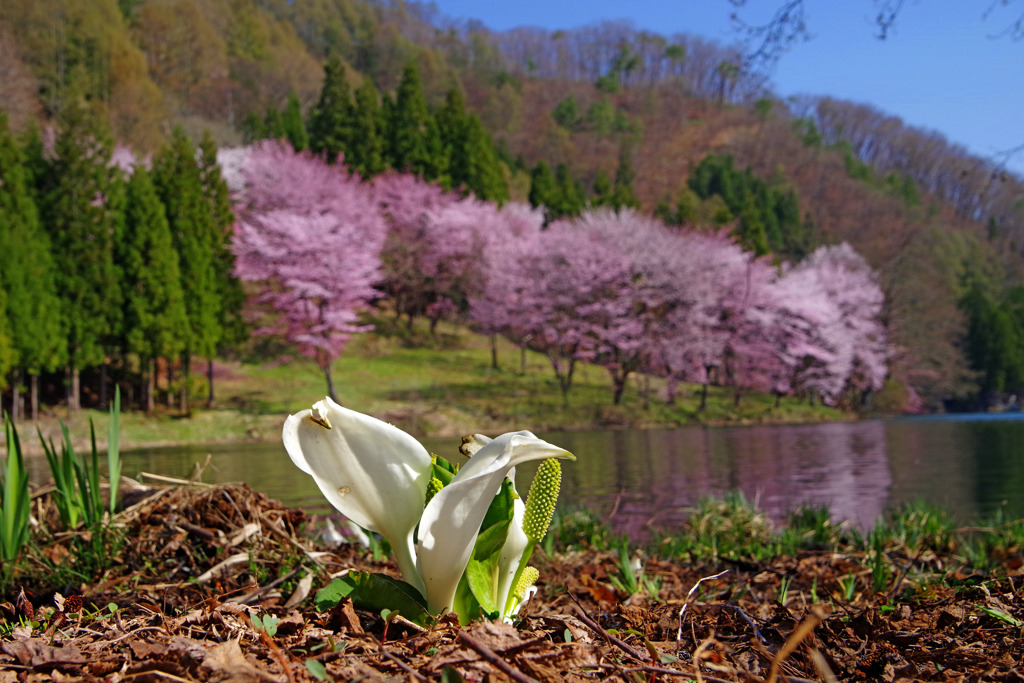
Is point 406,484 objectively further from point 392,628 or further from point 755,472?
point 755,472

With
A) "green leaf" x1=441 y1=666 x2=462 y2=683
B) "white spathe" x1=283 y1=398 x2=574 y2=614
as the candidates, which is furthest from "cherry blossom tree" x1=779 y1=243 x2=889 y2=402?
"green leaf" x1=441 y1=666 x2=462 y2=683

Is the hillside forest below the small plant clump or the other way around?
the other way around

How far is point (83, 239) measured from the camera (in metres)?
21.6

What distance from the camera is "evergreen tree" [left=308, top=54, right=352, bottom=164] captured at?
1405 inches

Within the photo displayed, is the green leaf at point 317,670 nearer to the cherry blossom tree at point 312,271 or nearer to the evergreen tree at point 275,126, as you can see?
the cherry blossom tree at point 312,271

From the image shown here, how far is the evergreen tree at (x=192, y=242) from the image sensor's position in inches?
891

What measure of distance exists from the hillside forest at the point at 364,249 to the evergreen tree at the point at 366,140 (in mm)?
136

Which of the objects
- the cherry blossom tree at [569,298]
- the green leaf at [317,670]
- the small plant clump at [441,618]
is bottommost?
the small plant clump at [441,618]

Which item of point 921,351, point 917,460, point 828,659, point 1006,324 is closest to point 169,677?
point 828,659

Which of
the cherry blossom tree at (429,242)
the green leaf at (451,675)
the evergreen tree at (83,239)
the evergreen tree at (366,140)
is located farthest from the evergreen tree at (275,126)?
the green leaf at (451,675)

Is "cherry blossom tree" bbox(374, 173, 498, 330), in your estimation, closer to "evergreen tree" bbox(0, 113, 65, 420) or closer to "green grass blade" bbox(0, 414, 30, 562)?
"evergreen tree" bbox(0, 113, 65, 420)

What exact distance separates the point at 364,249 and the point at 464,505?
1061 inches

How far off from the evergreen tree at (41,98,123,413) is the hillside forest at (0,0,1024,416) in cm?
7

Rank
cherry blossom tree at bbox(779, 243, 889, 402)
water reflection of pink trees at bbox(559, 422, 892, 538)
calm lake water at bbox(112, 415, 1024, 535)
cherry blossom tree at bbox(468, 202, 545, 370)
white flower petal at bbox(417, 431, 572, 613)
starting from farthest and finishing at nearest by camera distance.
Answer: cherry blossom tree at bbox(779, 243, 889, 402) → cherry blossom tree at bbox(468, 202, 545, 370) → calm lake water at bbox(112, 415, 1024, 535) → water reflection of pink trees at bbox(559, 422, 892, 538) → white flower petal at bbox(417, 431, 572, 613)
